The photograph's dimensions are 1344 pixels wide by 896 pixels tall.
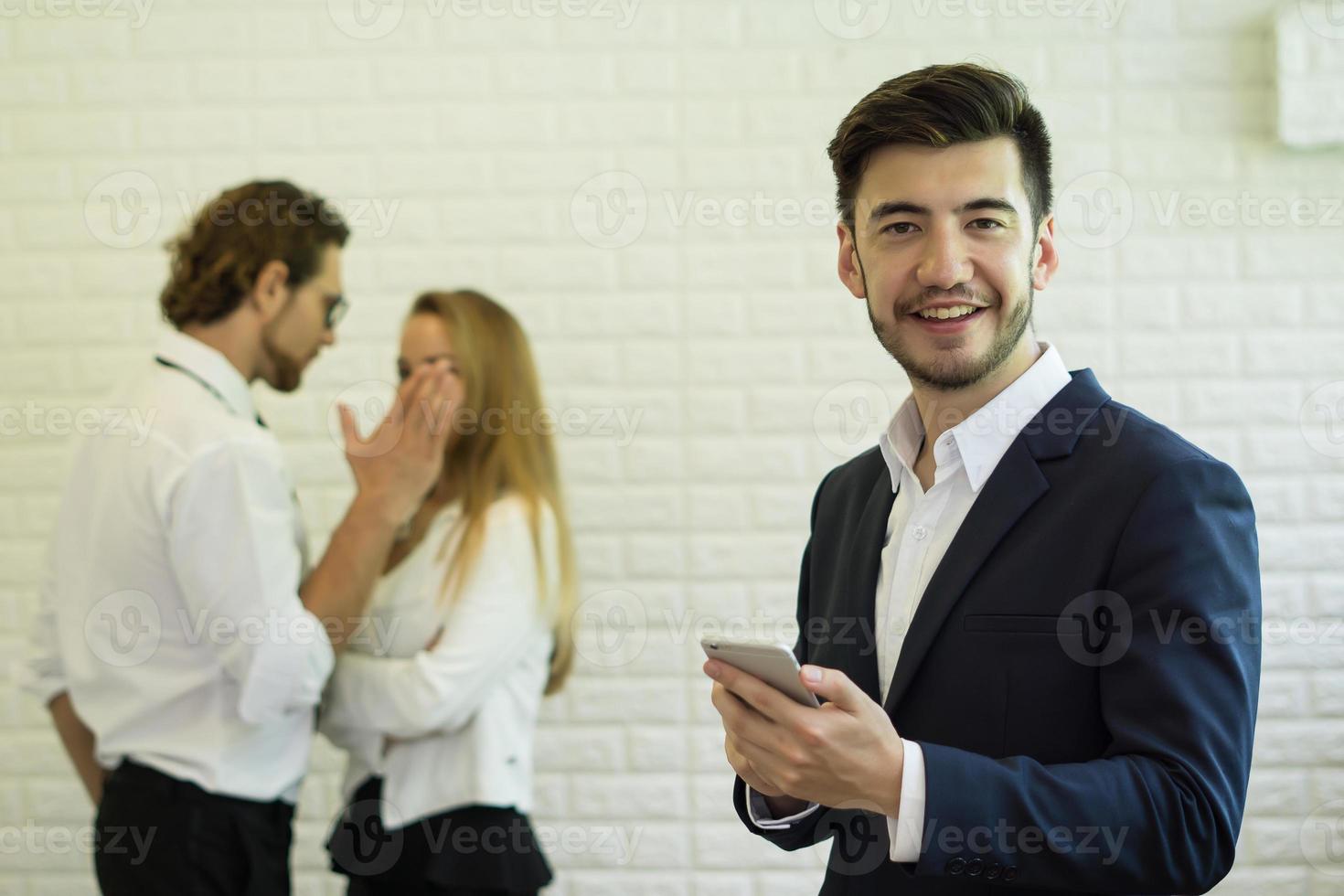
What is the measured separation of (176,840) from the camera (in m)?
2.00

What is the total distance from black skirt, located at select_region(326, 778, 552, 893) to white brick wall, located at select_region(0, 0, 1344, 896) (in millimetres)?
819

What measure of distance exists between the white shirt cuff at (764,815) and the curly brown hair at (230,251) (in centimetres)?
140

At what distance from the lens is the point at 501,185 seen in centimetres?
295

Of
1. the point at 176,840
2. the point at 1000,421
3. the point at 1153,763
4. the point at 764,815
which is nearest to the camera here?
the point at 1153,763

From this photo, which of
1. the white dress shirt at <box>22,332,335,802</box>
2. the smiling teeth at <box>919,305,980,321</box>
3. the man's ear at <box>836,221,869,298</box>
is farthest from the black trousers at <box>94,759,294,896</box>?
the smiling teeth at <box>919,305,980,321</box>

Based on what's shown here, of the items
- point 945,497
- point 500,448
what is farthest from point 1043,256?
point 500,448

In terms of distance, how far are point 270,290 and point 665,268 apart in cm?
98

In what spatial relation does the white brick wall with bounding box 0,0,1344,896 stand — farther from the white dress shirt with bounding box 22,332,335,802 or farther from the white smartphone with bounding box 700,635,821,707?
the white smartphone with bounding box 700,635,821,707

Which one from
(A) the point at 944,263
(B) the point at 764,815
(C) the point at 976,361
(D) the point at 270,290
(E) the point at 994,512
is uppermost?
(D) the point at 270,290

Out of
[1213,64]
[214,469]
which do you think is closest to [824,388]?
[1213,64]

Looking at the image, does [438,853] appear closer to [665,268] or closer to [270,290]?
[270,290]

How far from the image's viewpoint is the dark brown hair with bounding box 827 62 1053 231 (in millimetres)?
1389

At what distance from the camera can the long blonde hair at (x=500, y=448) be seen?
233 cm

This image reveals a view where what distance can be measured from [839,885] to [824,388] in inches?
66.3
